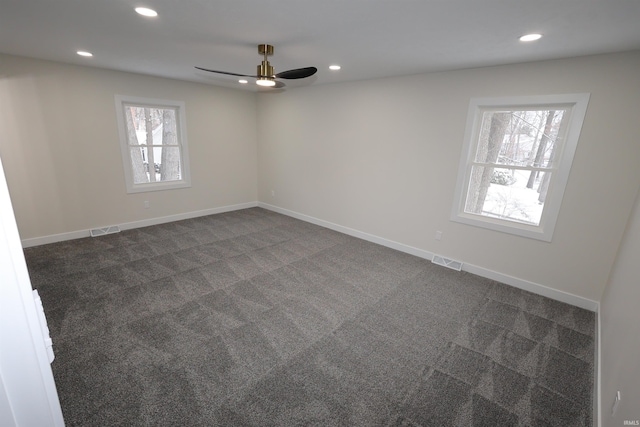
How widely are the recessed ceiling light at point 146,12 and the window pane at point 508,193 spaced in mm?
3651

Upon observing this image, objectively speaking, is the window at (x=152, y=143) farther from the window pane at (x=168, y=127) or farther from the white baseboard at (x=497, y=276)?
the white baseboard at (x=497, y=276)

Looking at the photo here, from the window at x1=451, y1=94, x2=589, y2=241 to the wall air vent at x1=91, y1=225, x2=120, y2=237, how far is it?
17.1 feet

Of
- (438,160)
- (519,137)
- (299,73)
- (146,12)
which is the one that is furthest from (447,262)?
(146,12)

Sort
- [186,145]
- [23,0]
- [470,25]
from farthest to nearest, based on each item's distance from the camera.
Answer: [186,145] < [470,25] < [23,0]

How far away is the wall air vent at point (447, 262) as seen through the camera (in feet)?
12.7

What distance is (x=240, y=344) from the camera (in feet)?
7.86

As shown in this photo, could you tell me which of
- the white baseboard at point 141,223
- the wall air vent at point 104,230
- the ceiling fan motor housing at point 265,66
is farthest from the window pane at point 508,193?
the wall air vent at point 104,230

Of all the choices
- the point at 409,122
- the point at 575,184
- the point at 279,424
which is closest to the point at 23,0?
the point at 279,424

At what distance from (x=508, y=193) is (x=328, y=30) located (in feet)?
9.34

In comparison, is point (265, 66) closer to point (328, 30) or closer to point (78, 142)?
point (328, 30)

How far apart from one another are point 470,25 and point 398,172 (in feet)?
7.40

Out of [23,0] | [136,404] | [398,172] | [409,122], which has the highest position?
[23,0]

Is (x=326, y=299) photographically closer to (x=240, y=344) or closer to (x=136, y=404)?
(x=240, y=344)

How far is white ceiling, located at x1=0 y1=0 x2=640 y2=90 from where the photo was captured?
1.91m
